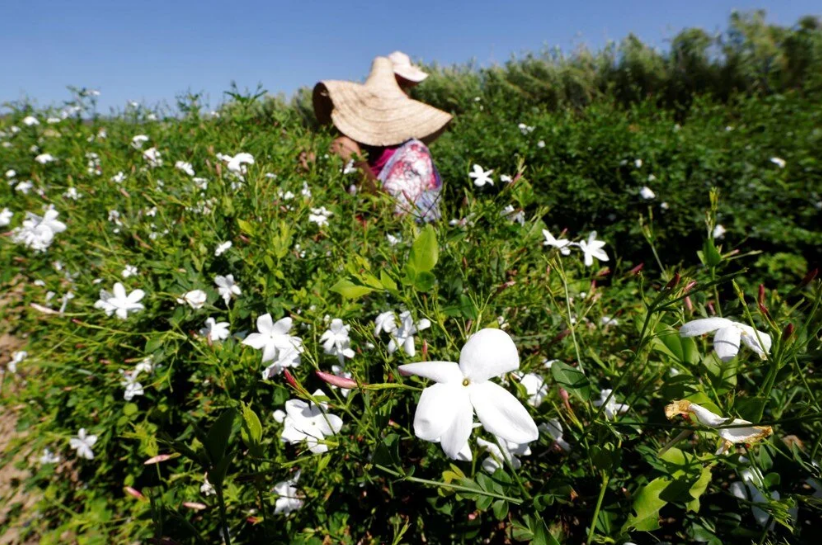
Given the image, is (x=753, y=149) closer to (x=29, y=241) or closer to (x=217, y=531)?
(x=217, y=531)

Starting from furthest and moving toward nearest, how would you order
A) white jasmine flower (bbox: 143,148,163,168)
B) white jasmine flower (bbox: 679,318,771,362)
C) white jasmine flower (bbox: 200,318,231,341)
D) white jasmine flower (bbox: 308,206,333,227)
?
1. white jasmine flower (bbox: 143,148,163,168)
2. white jasmine flower (bbox: 308,206,333,227)
3. white jasmine flower (bbox: 200,318,231,341)
4. white jasmine flower (bbox: 679,318,771,362)

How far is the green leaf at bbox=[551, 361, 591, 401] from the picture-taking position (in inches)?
28.6

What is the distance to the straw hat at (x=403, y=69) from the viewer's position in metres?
3.12

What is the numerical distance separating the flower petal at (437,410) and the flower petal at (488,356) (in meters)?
0.04

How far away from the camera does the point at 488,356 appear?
0.55 m

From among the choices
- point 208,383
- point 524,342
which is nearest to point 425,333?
point 524,342

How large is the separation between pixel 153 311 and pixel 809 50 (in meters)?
9.78

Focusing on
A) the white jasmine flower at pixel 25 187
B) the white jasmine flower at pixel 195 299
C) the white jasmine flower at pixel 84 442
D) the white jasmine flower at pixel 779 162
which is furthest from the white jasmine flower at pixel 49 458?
the white jasmine flower at pixel 779 162

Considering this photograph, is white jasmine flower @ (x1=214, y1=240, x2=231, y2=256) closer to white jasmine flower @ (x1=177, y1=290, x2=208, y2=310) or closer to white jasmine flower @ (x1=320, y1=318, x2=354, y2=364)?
white jasmine flower @ (x1=177, y1=290, x2=208, y2=310)

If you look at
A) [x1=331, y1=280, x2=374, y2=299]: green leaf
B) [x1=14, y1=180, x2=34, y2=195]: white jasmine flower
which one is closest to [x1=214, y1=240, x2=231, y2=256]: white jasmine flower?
[x1=331, y1=280, x2=374, y2=299]: green leaf

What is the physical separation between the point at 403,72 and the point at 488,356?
121 inches

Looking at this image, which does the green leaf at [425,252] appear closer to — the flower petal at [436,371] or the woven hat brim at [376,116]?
the flower petal at [436,371]

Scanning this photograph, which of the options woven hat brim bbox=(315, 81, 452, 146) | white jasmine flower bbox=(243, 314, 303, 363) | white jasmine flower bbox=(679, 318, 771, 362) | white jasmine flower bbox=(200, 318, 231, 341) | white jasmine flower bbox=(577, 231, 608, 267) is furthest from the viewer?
woven hat brim bbox=(315, 81, 452, 146)

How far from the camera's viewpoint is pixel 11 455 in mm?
1695
